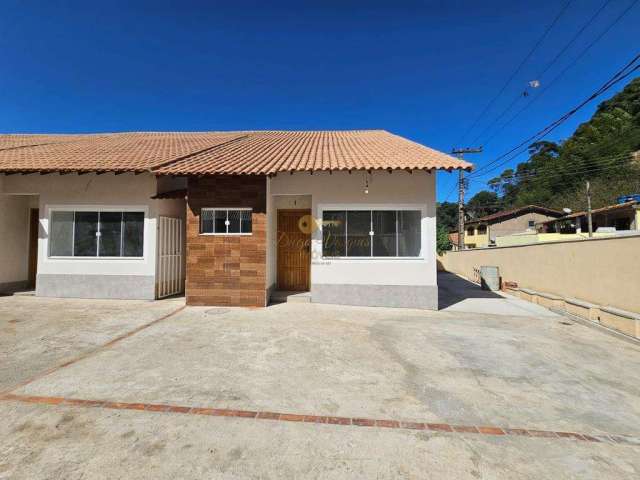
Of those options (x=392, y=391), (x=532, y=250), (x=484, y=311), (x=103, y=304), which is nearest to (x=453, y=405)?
(x=392, y=391)

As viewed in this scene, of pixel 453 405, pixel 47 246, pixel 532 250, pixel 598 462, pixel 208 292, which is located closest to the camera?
pixel 598 462

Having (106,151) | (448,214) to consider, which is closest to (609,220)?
(106,151)

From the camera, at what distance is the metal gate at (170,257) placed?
8.27 m

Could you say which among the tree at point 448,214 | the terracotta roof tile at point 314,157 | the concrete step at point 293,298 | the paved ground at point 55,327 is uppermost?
the tree at point 448,214

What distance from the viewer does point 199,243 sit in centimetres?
752

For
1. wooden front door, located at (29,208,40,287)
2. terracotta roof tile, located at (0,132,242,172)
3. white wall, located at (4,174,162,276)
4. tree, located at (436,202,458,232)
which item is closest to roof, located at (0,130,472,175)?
terracotta roof tile, located at (0,132,242,172)

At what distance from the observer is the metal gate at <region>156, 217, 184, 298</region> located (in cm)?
827

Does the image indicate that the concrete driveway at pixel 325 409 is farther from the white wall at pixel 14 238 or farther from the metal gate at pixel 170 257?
the white wall at pixel 14 238

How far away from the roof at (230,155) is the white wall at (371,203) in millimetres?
Answer: 516

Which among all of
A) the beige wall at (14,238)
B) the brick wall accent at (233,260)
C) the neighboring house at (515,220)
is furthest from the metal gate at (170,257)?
the neighboring house at (515,220)

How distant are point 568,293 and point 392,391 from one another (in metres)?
8.47

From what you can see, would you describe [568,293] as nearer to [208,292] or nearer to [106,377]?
[208,292]

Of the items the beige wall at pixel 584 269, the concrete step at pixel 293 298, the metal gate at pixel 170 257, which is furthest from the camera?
the metal gate at pixel 170 257

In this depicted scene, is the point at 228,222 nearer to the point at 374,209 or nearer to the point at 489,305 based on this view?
the point at 374,209
